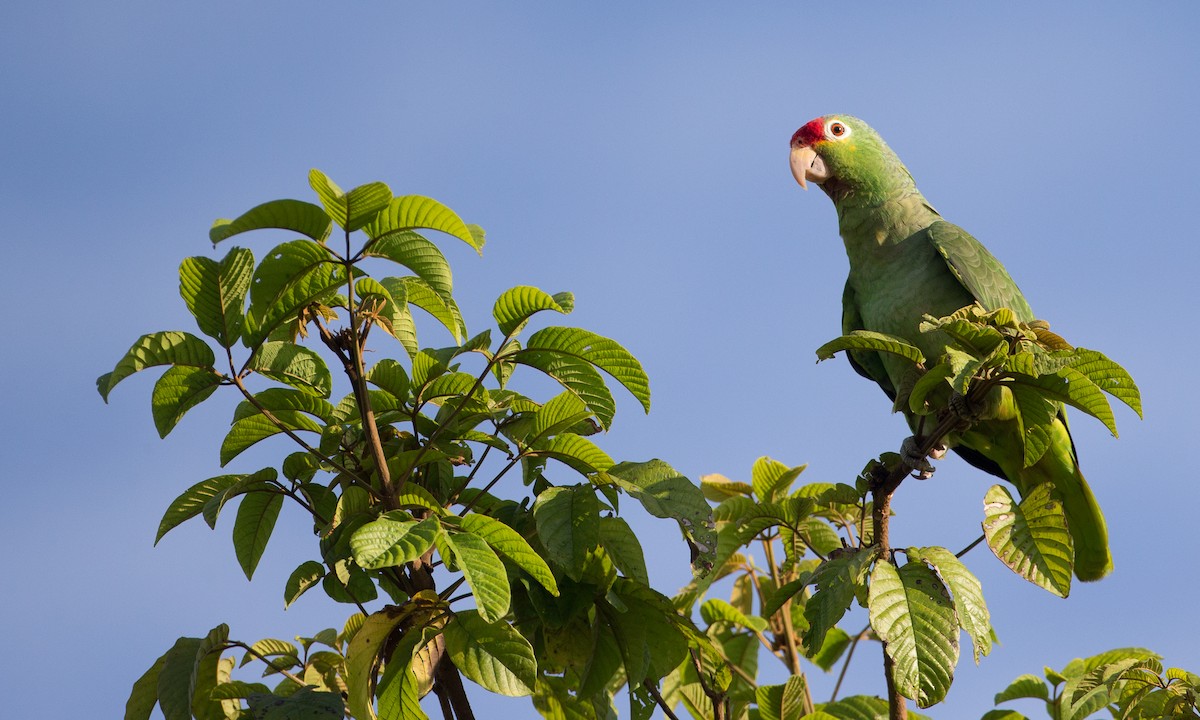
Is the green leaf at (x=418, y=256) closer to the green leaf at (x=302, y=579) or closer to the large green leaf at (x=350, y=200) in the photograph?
the large green leaf at (x=350, y=200)

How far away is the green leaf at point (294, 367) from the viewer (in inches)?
86.6

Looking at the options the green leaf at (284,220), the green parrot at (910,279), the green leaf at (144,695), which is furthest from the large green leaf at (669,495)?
the green parrot at (910,279)

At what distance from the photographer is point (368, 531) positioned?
1819mm

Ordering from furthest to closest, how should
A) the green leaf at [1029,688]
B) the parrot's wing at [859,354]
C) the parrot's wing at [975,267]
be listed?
the parrot's wing at [859,354] → the parrot's wing at [975,267] → the green leaf at [1029,688]

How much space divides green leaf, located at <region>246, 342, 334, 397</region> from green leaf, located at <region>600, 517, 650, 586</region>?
2.31ft

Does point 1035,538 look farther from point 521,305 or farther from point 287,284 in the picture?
point 287,284

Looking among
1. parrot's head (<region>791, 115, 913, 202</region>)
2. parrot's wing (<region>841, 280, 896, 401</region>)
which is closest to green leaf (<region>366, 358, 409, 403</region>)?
parrot's wing (<region>841, 280, 896, 401</region>)

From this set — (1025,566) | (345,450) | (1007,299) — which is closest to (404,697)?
(345,450)

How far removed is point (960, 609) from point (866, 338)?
1.98ft

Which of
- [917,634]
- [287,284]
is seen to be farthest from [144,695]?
[917,634]

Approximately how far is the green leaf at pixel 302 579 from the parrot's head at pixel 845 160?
9.89 feet

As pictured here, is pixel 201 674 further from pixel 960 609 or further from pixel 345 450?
pixel 960 609

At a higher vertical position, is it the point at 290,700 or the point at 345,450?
the point at 345,450

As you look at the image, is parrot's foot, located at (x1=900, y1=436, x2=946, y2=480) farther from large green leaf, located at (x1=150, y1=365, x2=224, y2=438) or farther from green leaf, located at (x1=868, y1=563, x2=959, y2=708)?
large green leaf, located at (x1=150, y1=365, x2=224, y2=438)
